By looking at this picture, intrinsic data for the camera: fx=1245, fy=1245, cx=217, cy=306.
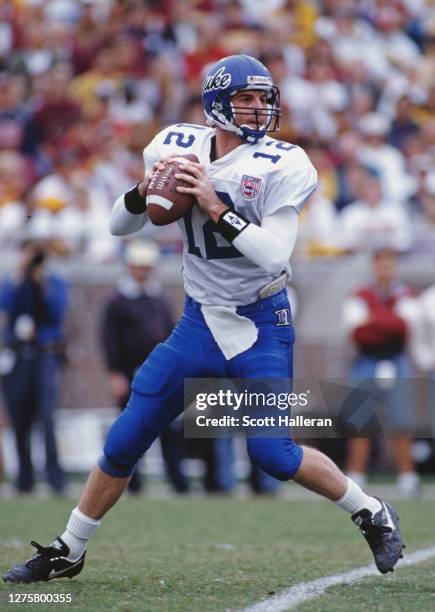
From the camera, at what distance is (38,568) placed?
4559 millimetres

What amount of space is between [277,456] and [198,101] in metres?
7.15

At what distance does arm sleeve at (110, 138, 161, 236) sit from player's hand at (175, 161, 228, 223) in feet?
0.80

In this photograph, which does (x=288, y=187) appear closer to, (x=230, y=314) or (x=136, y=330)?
(x=230, y=314)

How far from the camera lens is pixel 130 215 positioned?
4.70 metres

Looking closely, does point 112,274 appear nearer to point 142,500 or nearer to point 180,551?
point 142,500

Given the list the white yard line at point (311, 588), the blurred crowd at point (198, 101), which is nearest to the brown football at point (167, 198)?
the white yard line at point (311, 588)

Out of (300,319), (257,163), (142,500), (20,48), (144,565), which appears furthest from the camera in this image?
(20,48)

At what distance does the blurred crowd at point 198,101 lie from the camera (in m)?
10.7

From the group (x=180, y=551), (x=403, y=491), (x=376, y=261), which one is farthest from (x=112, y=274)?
(x=180, y=551)

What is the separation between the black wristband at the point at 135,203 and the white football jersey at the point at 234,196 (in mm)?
110

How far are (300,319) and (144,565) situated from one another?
5457 millimetres

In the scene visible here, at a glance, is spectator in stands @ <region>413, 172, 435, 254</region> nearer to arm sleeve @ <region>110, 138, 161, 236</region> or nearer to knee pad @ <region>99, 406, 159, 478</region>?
arm sleeve @ <region>110, 138, 161, 236</region>

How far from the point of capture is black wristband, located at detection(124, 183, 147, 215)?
15.3ft

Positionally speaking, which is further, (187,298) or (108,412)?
(108,412)
